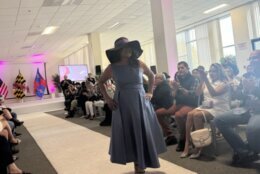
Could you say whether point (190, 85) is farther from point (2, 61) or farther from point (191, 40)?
point (2, 61)

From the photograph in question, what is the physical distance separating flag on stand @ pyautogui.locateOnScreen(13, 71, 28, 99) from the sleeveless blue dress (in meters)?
17.6

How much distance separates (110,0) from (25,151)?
15.9 ft

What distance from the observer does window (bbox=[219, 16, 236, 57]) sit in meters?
12.1

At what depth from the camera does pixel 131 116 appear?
2.86 meters

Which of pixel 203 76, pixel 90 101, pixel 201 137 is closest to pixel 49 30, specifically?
pixel 90 101

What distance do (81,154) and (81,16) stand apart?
6.44 metres

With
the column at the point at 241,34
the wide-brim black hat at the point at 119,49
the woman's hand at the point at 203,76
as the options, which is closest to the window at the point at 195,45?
the column at the point at 241,34

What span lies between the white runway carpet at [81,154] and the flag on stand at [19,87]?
1335 cm

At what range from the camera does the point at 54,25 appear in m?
10.7

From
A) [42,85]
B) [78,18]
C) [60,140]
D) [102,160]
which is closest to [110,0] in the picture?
[78,18]

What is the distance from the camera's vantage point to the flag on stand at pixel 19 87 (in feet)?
62.6

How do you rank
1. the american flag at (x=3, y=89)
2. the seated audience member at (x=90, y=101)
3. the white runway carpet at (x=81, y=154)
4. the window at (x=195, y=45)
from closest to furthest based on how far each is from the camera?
1. the white runway carpet at (x=81, y=154)
2. the seated audience member at (x=90, y=101)
3. the window at (x=195, y=45)
4. the american flag at (x=3, y=89)

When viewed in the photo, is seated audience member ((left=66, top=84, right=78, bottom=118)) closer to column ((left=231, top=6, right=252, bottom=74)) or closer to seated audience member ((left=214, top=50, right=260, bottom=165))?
column ((left=231, top=6, right=252, bottom=74))

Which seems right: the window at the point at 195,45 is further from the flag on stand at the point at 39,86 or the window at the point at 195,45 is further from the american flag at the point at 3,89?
the american flag at the point at 3,89
